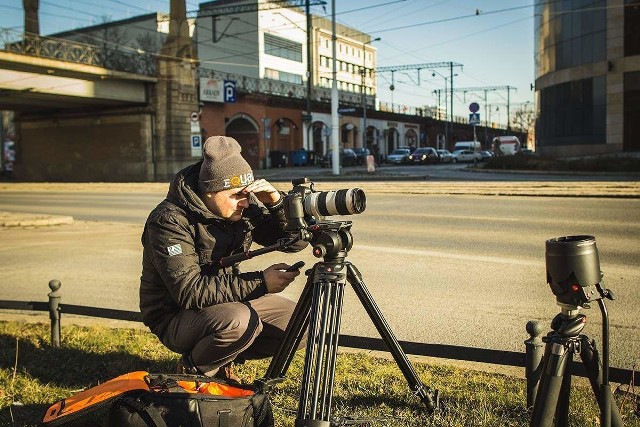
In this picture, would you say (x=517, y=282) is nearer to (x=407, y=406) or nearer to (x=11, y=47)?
(x=407, y=406)

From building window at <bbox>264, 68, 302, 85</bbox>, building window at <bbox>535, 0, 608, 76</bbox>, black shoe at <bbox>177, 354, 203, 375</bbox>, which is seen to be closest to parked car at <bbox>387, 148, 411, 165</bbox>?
building window at <bbox>535, 0, 608, 76</bbox>

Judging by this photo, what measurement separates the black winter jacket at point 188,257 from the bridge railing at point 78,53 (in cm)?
2864

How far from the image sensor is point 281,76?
6750 centimetres

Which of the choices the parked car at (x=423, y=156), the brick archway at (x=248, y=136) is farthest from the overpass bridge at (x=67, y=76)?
the parked car at (x=423, y=156)

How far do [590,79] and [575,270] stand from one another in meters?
35.3

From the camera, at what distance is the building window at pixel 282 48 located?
6407 centimetres

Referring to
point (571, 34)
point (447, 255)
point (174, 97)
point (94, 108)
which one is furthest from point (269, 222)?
point (94, 108)

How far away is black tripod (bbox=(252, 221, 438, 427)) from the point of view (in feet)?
8.15

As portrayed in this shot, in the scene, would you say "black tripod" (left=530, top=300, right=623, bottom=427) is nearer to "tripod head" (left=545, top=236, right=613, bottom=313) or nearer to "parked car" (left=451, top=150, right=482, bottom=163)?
"tripod head" (left=545, top=236, right=613, bottom=313)

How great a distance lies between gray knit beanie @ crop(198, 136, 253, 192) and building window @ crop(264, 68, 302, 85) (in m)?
62.8

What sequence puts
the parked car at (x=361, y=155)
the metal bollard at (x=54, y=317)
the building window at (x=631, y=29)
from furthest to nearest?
the parked car at (x=361, y=155)
the building window at (x=631, y=29)
the metal bollard at (x=54, y=317)

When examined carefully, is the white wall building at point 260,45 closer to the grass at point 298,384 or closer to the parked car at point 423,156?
the parked car at point 423,156

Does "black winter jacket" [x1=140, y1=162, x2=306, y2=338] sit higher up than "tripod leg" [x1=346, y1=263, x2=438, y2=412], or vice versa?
"black winter jacket" [x1=140, y1=162, x2=306, y2=338]

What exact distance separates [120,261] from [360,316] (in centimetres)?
441
